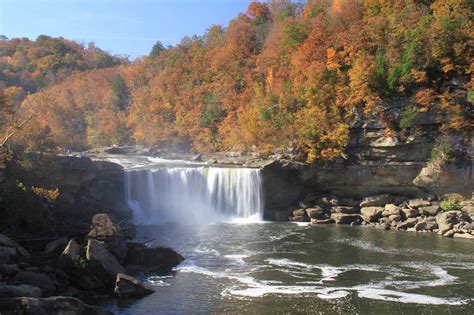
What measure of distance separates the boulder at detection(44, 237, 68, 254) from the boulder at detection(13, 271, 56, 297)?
106 inches

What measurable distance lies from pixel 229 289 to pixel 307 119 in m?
21.2

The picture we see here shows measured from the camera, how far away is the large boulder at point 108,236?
18.8m

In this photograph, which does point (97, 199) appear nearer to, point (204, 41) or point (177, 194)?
point (177, 194)

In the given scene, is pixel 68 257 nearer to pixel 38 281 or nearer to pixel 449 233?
pixel 38 281

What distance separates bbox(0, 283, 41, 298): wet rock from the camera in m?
12.5

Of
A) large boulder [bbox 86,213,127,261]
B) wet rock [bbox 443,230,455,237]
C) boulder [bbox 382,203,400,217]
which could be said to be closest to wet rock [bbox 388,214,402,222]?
boulder [bbox 382,203,400,217]

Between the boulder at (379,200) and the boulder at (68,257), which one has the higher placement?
the boulder at (379,200)

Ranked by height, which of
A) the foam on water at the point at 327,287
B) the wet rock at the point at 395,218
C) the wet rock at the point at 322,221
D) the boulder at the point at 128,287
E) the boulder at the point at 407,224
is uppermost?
the wet rock at the point at 395,218

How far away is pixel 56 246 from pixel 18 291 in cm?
502

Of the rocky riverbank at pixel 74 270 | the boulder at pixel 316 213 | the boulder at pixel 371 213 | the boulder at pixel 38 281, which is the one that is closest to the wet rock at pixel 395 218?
the boulder at pixel 371 213

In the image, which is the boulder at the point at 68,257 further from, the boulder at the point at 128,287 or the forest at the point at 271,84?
the forest at the point at 271,84

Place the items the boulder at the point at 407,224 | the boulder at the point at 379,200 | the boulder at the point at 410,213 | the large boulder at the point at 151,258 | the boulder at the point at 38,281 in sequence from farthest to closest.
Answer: the boulder at the point at 379,200, the boulder at the point at 410,213, the boulder at the point at 407,224, the large boulder at the point at 151,258, the boulder at the point at 38,281

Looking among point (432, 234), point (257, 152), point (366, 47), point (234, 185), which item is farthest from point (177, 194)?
point (366, 47)

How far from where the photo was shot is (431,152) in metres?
30.3
